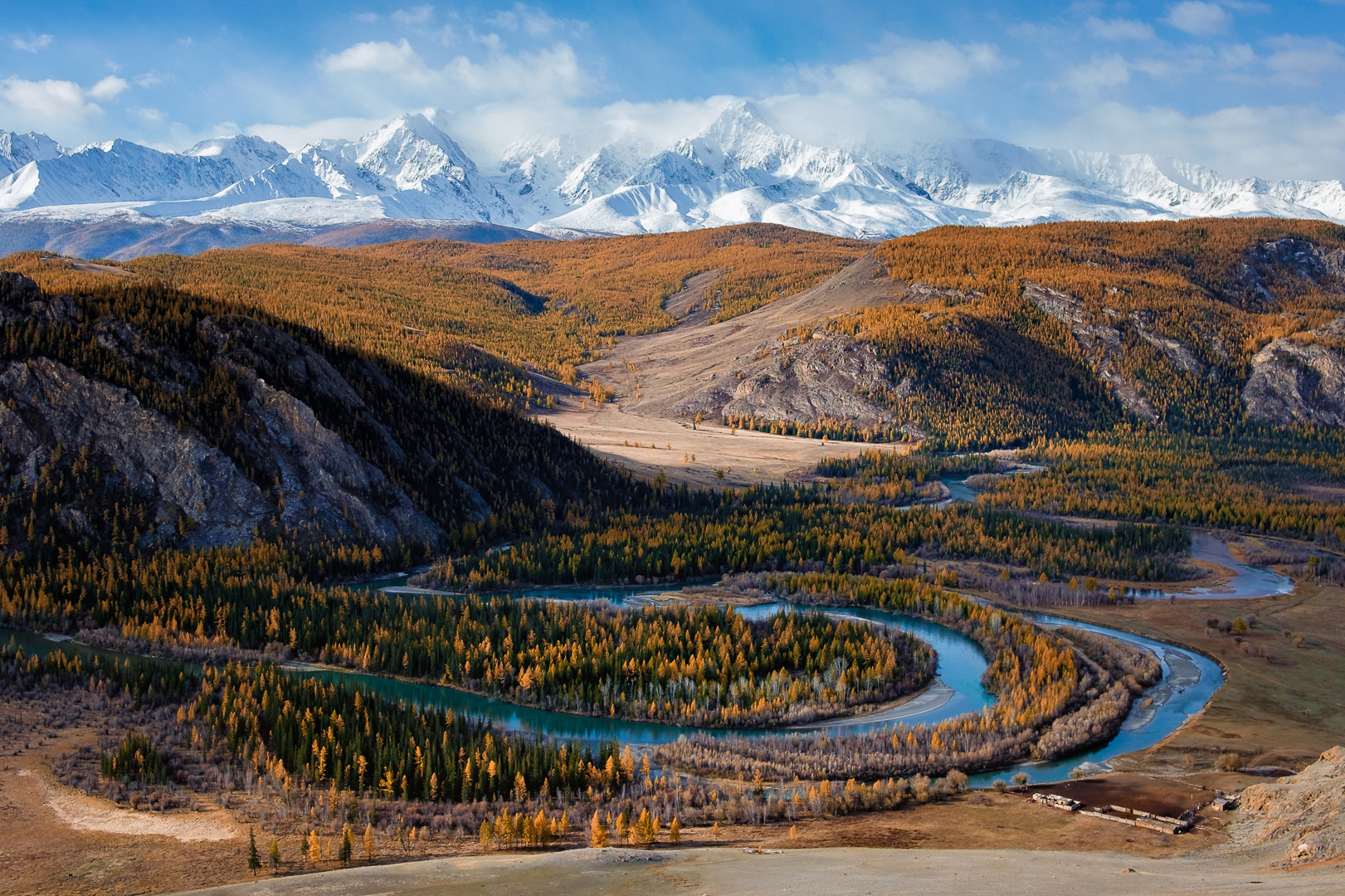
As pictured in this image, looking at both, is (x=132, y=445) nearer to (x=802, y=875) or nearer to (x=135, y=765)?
(x=135, y=765)

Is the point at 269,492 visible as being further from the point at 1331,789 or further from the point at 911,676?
the point at 1331,789

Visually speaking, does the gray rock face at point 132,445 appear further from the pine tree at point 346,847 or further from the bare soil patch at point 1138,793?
the bare soil patch at point 1138,793

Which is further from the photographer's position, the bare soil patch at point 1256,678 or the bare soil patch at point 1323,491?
the bare soil patch at point 1323,491

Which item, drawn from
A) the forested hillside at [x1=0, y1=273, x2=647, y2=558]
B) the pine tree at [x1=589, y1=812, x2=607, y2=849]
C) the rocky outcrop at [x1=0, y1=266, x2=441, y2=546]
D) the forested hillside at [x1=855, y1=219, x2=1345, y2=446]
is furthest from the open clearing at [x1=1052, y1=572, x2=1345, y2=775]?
the forested hillside at [x1=855, y1=219, x2=1345, y2=446]

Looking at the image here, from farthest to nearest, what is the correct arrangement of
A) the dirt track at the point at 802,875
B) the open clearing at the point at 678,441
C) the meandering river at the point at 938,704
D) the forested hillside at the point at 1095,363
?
the forested hillside at the point at 1095,363
the open clearing at the point at 678,441
the meandering river at the point at 938,704
the dirt track at the point at 802,875

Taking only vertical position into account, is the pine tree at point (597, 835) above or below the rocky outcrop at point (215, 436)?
below

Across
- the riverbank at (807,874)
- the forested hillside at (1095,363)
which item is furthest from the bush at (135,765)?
the forested hillside at (1095,363)

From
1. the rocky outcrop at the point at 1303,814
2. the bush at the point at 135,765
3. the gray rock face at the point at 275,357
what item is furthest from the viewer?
the gray rock face at the point at 275,357
